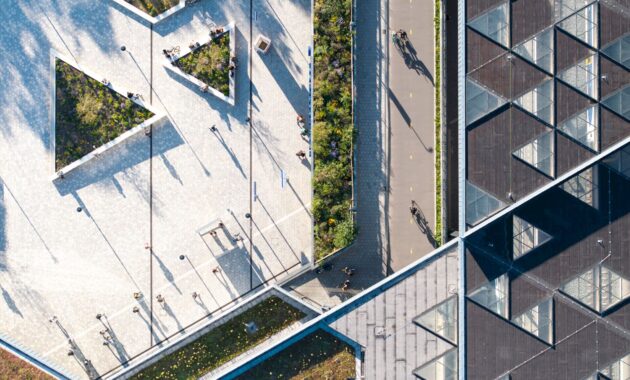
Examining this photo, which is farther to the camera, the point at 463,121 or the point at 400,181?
the point at 400,181

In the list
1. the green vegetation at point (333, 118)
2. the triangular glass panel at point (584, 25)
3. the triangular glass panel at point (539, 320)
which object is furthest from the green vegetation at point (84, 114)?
the triangular glass panel at point (539, 320)

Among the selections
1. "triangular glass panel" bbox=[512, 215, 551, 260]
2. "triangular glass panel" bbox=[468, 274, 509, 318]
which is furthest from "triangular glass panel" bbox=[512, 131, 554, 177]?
"triangular glass panel" bbox=[468, 274, 509, 318]

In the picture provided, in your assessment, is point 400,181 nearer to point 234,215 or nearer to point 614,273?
point 234,215

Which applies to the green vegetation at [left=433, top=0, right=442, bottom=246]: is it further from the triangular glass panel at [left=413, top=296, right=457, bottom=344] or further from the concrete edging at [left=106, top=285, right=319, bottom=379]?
the concrete edging at [left=106, top=285, right=319, bottom=379]

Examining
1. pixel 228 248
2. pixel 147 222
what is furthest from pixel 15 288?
pixel 228 248

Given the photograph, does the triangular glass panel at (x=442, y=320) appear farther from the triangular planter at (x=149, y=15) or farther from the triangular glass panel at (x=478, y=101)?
the triangular planter at (x=149, y=15)

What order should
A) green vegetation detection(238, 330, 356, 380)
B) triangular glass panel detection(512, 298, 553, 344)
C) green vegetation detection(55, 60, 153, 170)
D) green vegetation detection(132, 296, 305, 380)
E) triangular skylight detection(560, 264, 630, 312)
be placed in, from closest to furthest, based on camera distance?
triangular glass panel detection(512, 298, 553, 344), triangular skylight detection(560, 264, 630, 312), green vegetation detection(238, 330, 356, 380), green vegetation detection(132, 296, 305, 380), green vegetation detection(55, 60, 153, 170)

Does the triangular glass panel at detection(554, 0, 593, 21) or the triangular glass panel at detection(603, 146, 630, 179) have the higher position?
the triangular glass panel at detection(554, 0, 593, 21)

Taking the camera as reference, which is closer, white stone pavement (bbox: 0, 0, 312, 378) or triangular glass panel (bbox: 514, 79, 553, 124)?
triangular glass panel (bbox: 514, 79, 553, 124)
